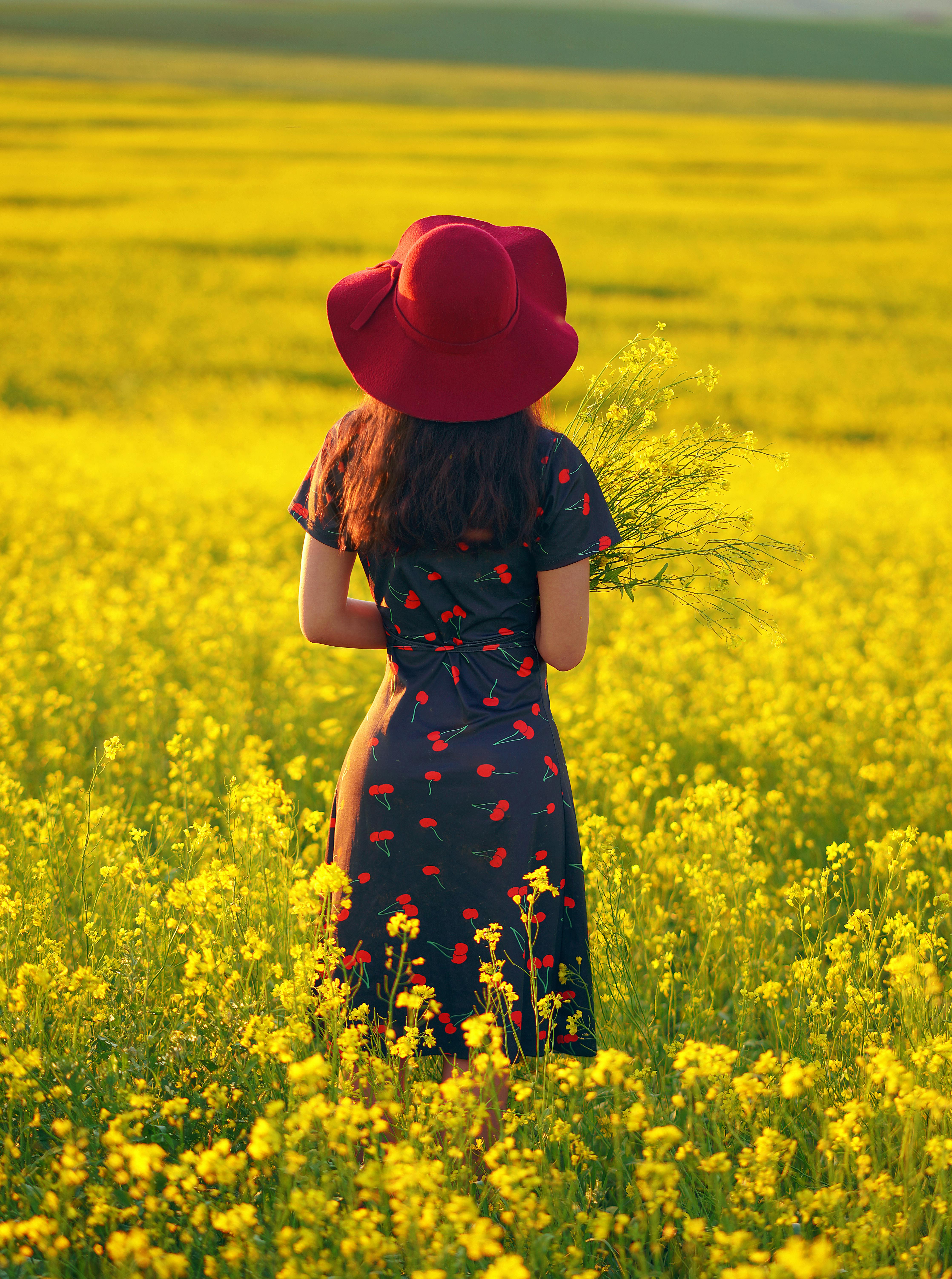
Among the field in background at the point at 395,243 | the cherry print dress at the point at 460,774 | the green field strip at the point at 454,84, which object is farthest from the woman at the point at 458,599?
the green field strip at the point at 454,84

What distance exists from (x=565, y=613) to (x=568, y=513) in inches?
8.0

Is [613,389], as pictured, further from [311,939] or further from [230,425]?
[230,425]

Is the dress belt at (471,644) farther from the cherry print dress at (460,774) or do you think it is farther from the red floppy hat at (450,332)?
Answer: the red floppy hat at (450,332)

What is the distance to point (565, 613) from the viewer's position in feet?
7.19

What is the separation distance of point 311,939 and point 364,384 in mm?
1382

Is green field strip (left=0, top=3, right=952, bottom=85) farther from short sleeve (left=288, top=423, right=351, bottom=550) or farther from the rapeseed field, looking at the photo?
short sleeve (left=288, top=423, right=351, bottom=550)

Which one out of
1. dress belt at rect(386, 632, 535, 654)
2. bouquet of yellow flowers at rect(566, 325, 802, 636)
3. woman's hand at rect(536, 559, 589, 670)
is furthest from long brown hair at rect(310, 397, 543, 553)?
bouquet of yellow flowers at rect(566, 325, 802, 636)

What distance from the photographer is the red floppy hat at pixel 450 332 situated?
1.99 metres

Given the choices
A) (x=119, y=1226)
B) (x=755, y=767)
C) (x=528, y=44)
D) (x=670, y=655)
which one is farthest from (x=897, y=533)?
(x=528, y=44)

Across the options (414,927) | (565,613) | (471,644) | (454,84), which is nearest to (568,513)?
(565,613)

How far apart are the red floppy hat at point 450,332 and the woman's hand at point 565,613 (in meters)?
0.33

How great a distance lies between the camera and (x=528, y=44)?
8850 centimetres

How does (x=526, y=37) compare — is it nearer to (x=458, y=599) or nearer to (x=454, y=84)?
(x=454, y=84)

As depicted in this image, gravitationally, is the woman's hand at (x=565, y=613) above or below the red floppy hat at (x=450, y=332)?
below
